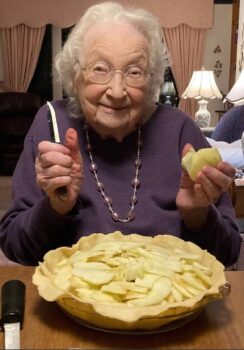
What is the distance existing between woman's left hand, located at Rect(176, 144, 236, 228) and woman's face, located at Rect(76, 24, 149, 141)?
0.24 m

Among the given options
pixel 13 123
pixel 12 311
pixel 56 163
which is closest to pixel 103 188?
pixel 56 163

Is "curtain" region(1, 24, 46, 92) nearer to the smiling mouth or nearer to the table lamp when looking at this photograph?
the table lamp

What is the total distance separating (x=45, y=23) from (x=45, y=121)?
550cm

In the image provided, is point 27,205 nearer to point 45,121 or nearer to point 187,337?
point 45,121

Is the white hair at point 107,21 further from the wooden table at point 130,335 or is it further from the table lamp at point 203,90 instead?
the table lamp at point 203,90

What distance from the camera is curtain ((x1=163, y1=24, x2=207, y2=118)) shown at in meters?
6.41

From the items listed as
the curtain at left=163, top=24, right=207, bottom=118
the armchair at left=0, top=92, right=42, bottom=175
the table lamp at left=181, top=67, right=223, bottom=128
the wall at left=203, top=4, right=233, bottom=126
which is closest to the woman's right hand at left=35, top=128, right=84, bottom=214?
the table lamp at left=181, top=67, right=223, bottom=128

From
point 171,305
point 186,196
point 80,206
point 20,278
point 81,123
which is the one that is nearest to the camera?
point 171,305

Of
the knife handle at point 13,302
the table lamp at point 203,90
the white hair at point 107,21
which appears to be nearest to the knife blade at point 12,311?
the knife handle at point 13,302

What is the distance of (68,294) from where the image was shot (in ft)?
2.11

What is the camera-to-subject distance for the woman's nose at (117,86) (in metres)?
1.12

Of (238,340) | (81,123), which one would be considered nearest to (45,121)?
(81,123)

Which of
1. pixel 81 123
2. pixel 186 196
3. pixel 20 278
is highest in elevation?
pixel 81 123

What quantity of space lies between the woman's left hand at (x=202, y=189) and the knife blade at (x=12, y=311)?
1.25 ft
